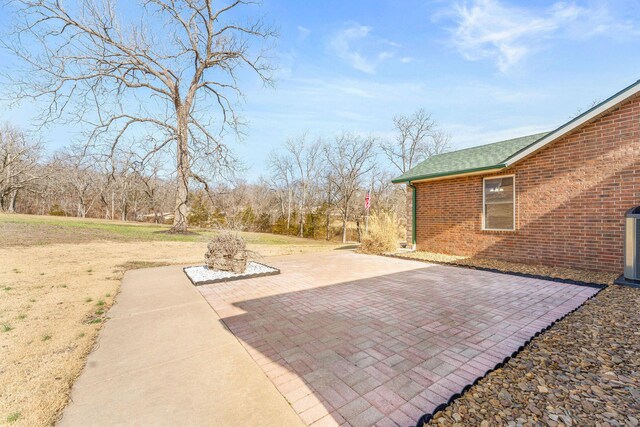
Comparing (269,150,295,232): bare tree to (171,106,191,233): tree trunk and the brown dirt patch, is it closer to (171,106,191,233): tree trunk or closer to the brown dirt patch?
(171,106,191,233): tree trunk

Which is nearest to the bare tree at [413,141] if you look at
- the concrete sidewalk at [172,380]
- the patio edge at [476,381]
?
the patio edge at [476,381]

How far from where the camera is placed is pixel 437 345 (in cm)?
271

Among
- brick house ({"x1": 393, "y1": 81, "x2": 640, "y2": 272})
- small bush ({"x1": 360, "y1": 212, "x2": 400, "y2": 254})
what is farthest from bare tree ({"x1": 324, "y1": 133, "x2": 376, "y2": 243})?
brick house ({"x1": 393, "y1": 81, "x2": 640, "y2": 272})

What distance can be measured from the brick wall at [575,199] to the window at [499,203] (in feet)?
0.55

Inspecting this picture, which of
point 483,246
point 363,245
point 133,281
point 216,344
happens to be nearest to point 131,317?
point 216,344

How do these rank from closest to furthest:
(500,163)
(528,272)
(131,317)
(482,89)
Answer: (131,317)
(528,272)
(500,163)
(482,89)

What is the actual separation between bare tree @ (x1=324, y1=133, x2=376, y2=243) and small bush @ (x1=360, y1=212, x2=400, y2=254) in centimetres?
1664

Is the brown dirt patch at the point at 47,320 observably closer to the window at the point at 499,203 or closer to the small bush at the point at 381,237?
the small bush at the point at 381,237

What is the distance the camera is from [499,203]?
7828 mm

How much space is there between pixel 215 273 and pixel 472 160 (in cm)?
840

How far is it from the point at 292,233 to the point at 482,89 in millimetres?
23021

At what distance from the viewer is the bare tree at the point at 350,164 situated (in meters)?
27.1

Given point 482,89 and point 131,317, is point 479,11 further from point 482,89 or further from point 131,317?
point 131,317

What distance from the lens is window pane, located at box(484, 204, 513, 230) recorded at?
302 inches
